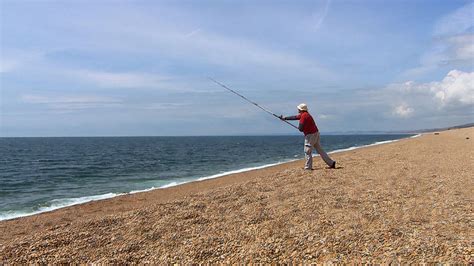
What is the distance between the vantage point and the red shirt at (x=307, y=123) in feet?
44.6

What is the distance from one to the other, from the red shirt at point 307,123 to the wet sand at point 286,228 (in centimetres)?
269

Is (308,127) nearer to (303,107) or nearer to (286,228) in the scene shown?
(303,107)

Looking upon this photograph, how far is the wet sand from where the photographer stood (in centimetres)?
547

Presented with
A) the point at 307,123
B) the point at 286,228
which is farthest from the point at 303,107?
the point at 286,228

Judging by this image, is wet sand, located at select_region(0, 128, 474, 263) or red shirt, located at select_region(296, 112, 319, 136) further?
red shirt, located at select_region(296, 112, 319, 136)

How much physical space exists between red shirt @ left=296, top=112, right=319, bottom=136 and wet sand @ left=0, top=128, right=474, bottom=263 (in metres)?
2.69

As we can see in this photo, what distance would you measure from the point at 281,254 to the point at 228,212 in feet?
10.0

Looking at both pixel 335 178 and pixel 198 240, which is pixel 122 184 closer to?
pixel 335 178

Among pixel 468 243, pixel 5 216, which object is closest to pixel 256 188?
pixel 468 243

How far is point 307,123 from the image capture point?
1365 cm

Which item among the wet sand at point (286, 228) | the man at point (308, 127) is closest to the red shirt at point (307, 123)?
the man at point (308, 127)

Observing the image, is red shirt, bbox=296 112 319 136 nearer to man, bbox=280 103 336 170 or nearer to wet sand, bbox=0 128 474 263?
man, bbox=280 103 336 170

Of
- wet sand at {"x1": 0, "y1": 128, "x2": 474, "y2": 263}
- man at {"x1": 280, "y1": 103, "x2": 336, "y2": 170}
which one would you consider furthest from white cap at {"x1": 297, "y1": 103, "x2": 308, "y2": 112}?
wet sand at {"x1": 0, "y1": 128, "x2": 474, "y2": 263}

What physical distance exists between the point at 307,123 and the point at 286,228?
291 inches
